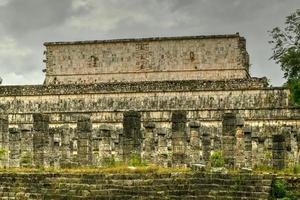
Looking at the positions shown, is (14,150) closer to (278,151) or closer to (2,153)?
(2,153)

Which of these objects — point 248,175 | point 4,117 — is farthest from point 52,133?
point 248,175

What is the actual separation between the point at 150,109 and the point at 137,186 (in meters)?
22.7

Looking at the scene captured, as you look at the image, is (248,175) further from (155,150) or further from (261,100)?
(261,100)

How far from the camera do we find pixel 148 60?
50.4m

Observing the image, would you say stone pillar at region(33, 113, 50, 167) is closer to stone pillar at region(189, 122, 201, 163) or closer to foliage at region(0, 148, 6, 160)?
foliage at region(0, 148, 6, 160)

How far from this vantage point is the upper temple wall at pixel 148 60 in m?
49.5

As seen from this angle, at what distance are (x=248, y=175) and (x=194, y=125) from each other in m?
5.05

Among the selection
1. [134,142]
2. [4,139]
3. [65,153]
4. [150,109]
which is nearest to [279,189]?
[134,142]

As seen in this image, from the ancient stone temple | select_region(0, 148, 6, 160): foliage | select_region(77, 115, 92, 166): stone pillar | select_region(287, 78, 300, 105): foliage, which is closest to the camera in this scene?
select_region(77, 115, 92, 166): stone pillar

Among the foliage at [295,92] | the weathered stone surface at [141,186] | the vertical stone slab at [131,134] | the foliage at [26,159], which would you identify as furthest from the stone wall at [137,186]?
the foliage at [295,92]

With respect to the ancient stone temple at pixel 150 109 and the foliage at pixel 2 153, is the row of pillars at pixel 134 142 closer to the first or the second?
the ancient stone temple at pixel 150 109

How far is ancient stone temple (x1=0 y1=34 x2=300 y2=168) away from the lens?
21875 mm

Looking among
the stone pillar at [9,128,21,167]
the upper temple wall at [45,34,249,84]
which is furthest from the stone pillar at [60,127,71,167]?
the upper temple wall at [45,34,249,84]

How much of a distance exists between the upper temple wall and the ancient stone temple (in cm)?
7
